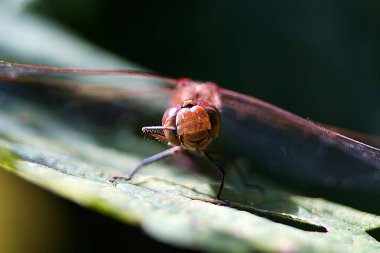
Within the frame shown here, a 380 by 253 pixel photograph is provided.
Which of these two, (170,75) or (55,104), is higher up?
(170,75)

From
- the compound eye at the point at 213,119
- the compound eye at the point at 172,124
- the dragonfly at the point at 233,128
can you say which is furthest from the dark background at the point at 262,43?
the compound eye at the point at 172,124

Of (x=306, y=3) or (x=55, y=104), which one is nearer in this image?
(x=55, y=104)

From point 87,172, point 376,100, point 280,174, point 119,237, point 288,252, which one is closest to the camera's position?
point 288,252

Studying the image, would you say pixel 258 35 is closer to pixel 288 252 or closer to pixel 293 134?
pixel 293 134

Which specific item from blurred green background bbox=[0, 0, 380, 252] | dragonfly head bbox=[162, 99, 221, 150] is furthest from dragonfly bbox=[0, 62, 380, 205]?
blurred green background bbox=[0, 0, 380, 252]

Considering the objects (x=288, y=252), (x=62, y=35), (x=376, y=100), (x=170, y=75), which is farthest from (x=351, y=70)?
(x=288, y=252)

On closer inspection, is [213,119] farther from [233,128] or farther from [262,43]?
[262,43]

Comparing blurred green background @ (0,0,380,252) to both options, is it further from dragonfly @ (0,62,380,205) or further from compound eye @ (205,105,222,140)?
compound eye @ (205,105,222,140)
